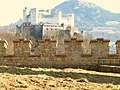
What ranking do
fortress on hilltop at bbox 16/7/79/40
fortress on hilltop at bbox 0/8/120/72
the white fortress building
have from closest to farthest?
fortress on hilltop at bbox 0/8/120/72, fortress on hilltop at bbox 16/7/79/40, the white fortress building

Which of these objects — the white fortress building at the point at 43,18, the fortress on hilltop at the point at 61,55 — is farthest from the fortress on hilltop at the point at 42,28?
the fortress on hilltop at the point at 61,55

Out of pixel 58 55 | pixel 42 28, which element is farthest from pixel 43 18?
pixel 58 55

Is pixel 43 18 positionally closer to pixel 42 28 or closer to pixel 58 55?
pixel 42 28

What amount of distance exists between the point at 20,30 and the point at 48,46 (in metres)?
115

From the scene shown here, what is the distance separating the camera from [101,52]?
21.0 m

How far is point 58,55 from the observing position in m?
21.1

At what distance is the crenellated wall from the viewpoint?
20.7 metres

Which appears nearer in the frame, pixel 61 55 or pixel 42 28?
pixel 61 55

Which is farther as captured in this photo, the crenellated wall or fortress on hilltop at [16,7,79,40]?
fortress on hilltop at [16,7,79,40]

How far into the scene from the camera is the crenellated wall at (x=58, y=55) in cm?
2073

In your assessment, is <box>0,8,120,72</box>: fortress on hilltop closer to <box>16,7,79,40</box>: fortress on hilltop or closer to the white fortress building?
<box>16,7,79,40</box>: fortress on hilltop

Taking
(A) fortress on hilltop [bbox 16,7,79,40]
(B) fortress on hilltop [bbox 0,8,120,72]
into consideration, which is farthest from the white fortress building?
(B) fortress on hilltop [bbox 0,8,120,72]

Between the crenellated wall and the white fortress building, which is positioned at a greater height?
the white fortress building

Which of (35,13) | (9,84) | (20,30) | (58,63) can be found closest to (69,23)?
(35,13)
